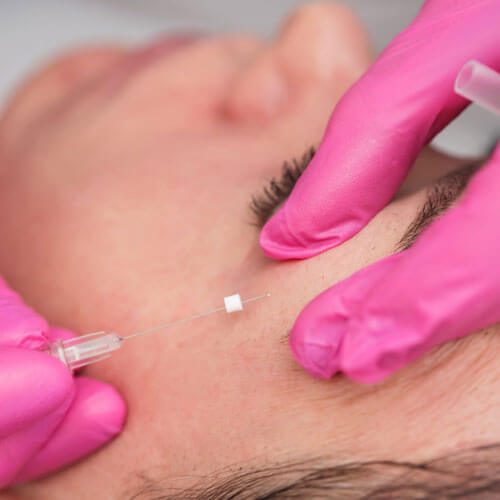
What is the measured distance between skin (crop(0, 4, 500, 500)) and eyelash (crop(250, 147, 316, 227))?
0.02m

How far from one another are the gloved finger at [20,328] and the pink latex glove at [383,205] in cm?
31

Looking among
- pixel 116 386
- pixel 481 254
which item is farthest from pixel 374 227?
pixel 116 386

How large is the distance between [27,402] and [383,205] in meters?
0.49

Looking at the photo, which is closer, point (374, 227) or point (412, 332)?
point (412, 332)

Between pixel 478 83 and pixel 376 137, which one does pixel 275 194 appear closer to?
pixel 376 137

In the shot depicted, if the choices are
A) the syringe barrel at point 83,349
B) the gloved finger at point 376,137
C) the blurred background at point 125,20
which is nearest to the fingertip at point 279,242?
Result: the gloved finger at point 376,137

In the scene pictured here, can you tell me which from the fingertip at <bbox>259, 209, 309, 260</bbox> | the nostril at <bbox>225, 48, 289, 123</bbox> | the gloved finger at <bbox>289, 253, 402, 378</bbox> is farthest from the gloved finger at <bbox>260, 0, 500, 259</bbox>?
the nostril at <bbox>225, 48, 289, 123</bbox>

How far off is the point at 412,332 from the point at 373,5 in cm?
158

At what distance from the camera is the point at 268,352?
762mm

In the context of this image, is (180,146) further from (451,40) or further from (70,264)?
(451,40)

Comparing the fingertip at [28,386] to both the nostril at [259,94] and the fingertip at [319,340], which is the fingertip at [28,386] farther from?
the nostril at [259,94]

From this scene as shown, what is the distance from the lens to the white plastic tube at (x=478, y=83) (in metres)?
0.73

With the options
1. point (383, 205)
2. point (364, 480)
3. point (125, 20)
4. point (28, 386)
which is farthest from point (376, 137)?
point (125, 20)

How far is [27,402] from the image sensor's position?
0.74m
